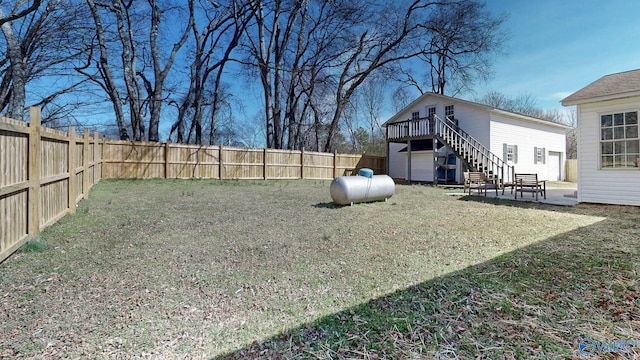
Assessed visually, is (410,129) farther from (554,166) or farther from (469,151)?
(554,166)

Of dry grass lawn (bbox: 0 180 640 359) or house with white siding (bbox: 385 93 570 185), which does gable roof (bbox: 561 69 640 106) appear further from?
house with white siding (bbox: 385 93 570 185)

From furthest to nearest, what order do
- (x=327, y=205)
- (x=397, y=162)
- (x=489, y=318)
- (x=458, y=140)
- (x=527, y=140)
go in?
(x=397, y=162) → (x=527, y=140) → (x=458, y=140) → (x=327, y=205) → (x=489, y=318)

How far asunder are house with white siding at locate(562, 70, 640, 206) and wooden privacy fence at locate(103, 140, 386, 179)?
43.5 feet

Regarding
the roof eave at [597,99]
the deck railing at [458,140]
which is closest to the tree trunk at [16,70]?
the deck railing at [458,140]

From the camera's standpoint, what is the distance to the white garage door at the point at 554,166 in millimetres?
20453

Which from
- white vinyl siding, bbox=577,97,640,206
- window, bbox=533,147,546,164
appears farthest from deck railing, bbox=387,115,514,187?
white vinyl siding, bbox=577,97,640,206

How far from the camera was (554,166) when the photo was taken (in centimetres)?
2080

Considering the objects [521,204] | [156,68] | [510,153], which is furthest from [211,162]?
[510,153]

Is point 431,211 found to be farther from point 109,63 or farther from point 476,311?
point 109,63

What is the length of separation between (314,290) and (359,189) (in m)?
5.04

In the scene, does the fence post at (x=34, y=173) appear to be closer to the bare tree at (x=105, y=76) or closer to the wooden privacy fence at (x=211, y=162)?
the wooden privacy fence at (x=211, y=162)

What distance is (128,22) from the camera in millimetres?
17234

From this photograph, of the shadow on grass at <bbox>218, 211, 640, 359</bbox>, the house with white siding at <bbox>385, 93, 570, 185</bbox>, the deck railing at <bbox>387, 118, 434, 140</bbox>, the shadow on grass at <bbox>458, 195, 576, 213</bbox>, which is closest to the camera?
the shadow on grass at <bbox>218, 211, 640, 359</bbox>

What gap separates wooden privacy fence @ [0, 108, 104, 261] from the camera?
11.2ft
